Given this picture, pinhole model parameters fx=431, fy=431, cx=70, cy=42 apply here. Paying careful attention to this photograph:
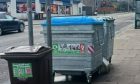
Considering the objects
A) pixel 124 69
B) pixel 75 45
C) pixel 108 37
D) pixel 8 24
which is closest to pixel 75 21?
pixel 75 45

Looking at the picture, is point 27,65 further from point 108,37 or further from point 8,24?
point 8,24

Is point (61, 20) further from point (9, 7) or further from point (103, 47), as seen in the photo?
point (9, 7)

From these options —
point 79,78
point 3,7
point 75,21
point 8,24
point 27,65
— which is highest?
point 75,21

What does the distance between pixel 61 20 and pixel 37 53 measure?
2.77 meters

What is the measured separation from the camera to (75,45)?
9.31 meters

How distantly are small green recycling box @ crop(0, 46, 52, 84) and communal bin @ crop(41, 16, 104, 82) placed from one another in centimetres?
235

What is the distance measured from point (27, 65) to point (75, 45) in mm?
2660

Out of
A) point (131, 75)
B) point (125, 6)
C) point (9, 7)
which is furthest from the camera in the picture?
point (125, 6)

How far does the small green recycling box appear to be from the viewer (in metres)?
6.77

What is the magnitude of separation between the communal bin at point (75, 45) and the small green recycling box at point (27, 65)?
7.72 feet

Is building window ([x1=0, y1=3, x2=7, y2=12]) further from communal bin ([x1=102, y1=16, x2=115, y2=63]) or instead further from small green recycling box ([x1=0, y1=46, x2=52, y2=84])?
small green recycling box ([x1=0, y1=46, x2=52, y2=84])

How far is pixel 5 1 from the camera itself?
60.1 m

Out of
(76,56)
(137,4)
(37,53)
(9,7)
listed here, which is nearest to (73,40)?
(76,56)

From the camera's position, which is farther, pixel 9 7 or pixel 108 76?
pixel 9 7
